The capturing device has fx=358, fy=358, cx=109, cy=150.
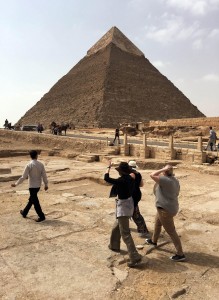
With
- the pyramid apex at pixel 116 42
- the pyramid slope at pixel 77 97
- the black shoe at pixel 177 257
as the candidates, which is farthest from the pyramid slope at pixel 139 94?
the black shoe at pixel 177 257

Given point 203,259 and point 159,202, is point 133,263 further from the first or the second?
point 203,259

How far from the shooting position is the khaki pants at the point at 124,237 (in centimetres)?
→ 452

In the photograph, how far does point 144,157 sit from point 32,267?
12.1 m

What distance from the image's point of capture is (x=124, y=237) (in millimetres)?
4605

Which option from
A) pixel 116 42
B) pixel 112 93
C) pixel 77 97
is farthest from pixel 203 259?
pixel 116 42

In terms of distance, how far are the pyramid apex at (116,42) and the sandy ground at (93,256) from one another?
103 meters

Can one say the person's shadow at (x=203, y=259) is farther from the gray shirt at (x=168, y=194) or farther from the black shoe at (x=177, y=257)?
the gray shirt at (x=168, y=194)

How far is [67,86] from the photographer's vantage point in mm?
105750

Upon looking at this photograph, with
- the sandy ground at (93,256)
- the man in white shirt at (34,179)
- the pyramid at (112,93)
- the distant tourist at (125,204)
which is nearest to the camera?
the sandy ground at (93,256)

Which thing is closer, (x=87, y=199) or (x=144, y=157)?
(x=87, y=199)

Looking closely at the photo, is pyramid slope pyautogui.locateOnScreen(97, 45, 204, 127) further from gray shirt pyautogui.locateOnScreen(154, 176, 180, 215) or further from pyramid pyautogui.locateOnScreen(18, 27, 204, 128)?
gray shirt pyautogui.locateOnScreen(154, 176, 180, 215)

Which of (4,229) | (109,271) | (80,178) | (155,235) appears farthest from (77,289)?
(80,178)

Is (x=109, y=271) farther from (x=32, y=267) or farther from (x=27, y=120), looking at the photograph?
(x=27, y=120)

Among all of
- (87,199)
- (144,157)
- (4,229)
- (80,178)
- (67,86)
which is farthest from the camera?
(67,86)
